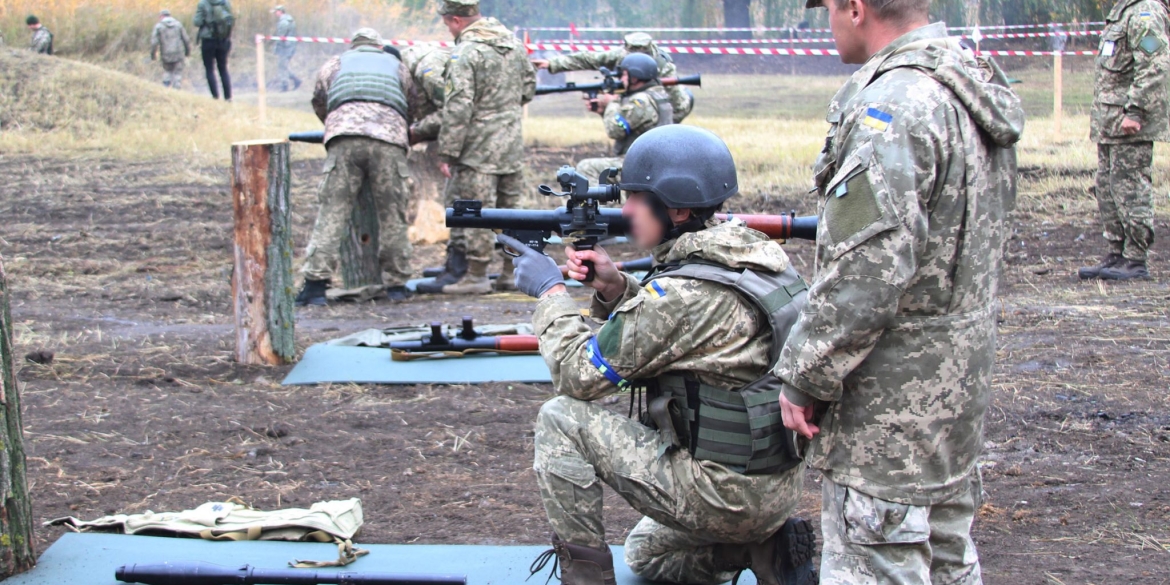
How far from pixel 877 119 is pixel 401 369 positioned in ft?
14.4

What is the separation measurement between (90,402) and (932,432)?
461cm

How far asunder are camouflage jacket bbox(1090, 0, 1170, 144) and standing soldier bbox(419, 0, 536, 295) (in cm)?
425

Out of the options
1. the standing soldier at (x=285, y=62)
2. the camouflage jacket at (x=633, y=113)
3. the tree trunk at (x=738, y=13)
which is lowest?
the camouflage jacket at (x=633, y=113)

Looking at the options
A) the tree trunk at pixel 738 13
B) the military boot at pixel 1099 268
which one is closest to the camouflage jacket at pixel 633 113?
the military boot at pixel 1099 268

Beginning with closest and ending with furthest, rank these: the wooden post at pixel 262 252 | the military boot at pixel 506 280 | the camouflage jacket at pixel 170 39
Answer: the wooden post at pixel 262 252 → the military boot at pixel 506 280 → the camouflage jacket at pixel 170 39

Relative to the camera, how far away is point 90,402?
5738 mm

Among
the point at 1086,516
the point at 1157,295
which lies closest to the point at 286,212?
Result: the point at 1086,516

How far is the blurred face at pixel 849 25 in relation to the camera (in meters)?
2.59

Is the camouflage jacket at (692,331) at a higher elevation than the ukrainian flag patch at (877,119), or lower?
lower

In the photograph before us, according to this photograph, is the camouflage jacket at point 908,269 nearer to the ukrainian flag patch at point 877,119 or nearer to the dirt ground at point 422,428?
the ukrainian flag patch at point 877,119

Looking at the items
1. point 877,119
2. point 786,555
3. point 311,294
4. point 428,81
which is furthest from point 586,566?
point 428,81

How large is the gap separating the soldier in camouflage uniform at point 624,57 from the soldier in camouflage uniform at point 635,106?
42 cm

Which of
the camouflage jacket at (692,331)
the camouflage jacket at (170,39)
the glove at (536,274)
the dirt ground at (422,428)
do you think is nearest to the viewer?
the camouflage jacket at (692,331)

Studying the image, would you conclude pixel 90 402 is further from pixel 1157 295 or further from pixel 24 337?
pixel 1157 295
